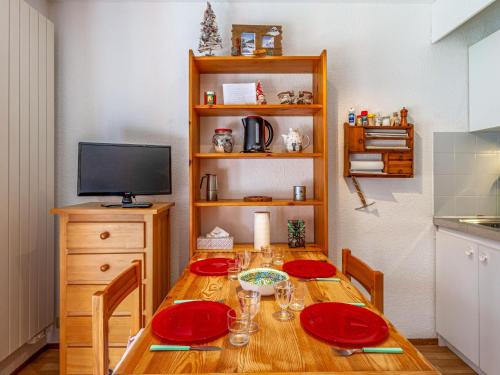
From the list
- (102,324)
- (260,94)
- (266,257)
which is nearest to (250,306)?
(102,324)

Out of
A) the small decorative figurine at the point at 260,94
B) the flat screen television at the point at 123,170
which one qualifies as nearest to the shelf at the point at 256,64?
the small decorative figurine at the point at 260,94

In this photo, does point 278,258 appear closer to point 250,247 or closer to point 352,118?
point 250,247

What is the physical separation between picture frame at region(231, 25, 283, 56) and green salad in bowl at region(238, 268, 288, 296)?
4.70 feet

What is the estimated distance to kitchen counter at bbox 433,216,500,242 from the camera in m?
1.75

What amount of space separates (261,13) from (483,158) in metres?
1.93

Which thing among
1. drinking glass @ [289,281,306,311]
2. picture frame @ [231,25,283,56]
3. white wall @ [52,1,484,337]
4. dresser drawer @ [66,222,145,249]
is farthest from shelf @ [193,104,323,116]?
drinking glass @ [289,281,306,311]

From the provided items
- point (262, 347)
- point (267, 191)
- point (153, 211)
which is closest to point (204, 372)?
point (262, 347)

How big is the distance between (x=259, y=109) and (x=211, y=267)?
41.3 inches

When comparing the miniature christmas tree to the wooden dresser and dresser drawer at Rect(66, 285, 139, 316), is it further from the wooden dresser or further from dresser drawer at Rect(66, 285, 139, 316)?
dresser drawer at Rect(66, 285, 139, 316)

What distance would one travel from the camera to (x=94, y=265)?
1831 millimetres

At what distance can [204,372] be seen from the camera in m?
0.78

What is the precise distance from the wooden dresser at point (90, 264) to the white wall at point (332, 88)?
1.61 ft

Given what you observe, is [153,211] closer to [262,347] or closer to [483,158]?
[262,347]

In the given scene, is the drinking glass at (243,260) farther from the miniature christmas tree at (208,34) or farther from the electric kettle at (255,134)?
the miniature christmas tree at (208,34)
